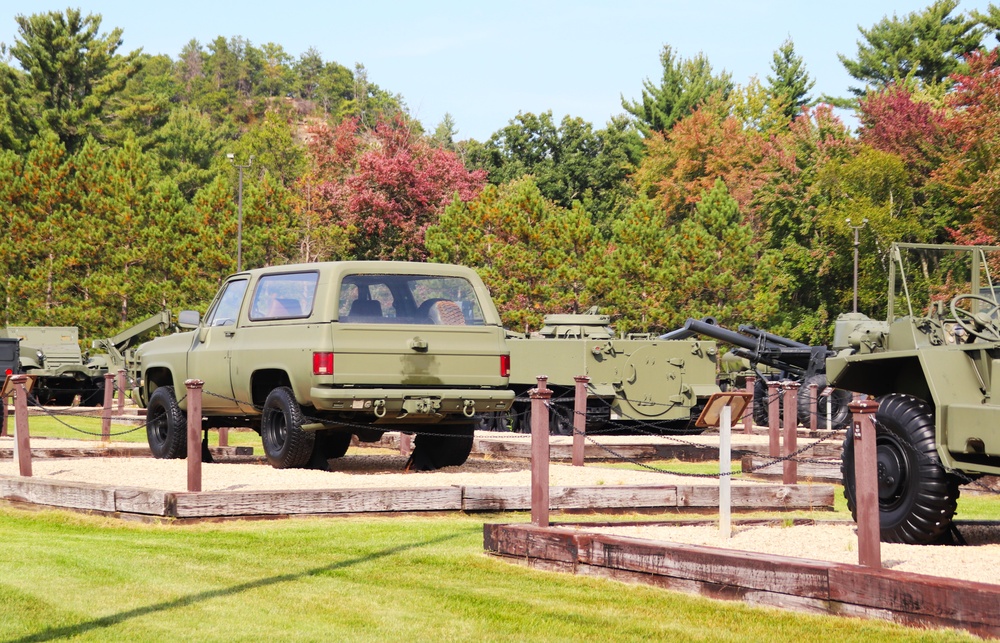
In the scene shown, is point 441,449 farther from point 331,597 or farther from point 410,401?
point 331,597

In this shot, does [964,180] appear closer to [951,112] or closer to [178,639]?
[951,112]

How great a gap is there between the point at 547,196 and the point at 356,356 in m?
60.8

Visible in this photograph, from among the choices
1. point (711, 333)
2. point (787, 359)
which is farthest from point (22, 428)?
point (787, 359)

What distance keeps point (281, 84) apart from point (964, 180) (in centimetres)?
10187

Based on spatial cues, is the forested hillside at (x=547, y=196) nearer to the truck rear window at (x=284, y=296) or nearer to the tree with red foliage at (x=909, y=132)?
the tree with red foliage at (x=909, y=132)

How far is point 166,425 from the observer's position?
16.6 meters

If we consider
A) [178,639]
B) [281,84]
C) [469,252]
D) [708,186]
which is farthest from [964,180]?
[281,84]

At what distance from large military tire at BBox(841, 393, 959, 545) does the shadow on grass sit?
314 cm

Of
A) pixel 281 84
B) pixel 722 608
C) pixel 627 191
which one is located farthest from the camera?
pixel 281 84

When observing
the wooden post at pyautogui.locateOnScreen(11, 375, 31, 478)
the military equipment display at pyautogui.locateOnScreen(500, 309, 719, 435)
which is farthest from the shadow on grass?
the military equipment display at pyautogui.locateOnScreen(500, 309, 719, 435)

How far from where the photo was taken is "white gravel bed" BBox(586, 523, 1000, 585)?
8359 millimetres

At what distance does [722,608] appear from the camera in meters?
7.61

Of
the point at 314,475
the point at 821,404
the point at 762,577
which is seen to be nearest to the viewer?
the point at 762,577

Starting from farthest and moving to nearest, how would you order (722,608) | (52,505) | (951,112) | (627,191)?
(627,191), (951,112), (52,505), (722,608)
